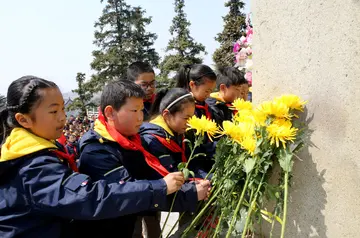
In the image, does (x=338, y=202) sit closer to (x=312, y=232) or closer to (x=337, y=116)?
(x=312, y=232)

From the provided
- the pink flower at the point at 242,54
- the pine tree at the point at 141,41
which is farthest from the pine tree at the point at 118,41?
the pink flower at the point at 242,54

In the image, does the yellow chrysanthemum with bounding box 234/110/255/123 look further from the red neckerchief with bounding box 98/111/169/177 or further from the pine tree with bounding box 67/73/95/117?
the pine tree with bounding box 67/73/95/117

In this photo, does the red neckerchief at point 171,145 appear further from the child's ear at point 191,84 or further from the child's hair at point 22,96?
the child's ear at point 191,84

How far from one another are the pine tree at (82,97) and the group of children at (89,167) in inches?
979

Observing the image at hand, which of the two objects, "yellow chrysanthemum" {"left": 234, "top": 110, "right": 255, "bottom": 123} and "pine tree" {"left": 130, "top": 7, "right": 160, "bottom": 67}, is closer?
"yellow chrysanthemum" {"left": 234, "top": 110, "right": 255, "bottom": 123}

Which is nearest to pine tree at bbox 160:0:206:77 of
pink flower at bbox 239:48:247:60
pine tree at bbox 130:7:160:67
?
pine tree at bbox 130:7:160:67

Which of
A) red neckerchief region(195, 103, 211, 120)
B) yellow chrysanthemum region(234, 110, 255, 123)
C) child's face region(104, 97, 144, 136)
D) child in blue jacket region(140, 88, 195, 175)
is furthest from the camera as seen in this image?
red neckerchief region(195, 103, 211, 120)

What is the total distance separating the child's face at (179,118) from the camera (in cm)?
215

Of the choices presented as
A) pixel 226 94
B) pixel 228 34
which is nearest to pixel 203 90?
pixel 226 94

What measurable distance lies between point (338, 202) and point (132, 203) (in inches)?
39.1

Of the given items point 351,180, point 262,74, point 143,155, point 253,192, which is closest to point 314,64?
point 262,74

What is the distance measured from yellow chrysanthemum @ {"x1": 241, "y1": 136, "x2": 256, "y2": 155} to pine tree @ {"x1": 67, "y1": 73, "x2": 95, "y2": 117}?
2546 cm

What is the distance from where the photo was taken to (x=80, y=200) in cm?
139

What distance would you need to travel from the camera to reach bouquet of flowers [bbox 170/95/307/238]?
142 cm
